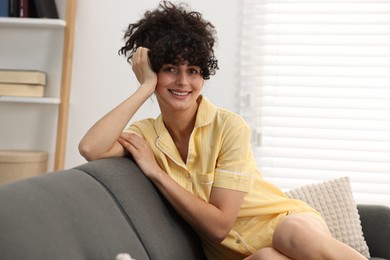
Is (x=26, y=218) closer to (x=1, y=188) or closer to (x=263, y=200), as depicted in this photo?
(x=1, y=188)

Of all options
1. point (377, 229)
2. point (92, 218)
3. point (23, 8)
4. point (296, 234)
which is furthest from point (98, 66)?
point (92, 218)

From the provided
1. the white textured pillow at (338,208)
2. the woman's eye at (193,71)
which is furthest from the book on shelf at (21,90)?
the woman's eye at (193,71)

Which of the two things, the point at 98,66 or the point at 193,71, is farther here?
the point at 98,66

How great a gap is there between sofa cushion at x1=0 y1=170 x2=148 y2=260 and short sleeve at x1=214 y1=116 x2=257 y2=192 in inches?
18.5

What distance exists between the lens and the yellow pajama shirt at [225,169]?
2457mm

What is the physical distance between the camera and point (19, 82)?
4.52 meters

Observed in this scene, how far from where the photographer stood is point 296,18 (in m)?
4.44

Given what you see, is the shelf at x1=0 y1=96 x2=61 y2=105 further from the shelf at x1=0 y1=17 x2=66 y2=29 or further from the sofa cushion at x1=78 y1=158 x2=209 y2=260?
the sofa cushion at x1=78 y1=158 x2=209 y2=260

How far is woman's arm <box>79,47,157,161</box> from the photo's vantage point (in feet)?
7.72

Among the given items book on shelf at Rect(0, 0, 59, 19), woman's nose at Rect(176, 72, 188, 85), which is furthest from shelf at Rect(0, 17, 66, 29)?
woman's nose at Rect(176, 72, 188, 85)

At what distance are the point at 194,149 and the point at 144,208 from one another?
0.37 metres

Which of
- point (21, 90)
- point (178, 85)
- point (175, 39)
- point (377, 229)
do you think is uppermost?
point (175, 39)

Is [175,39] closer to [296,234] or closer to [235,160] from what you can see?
[235,160]

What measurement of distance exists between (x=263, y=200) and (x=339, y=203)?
87 centimetres
